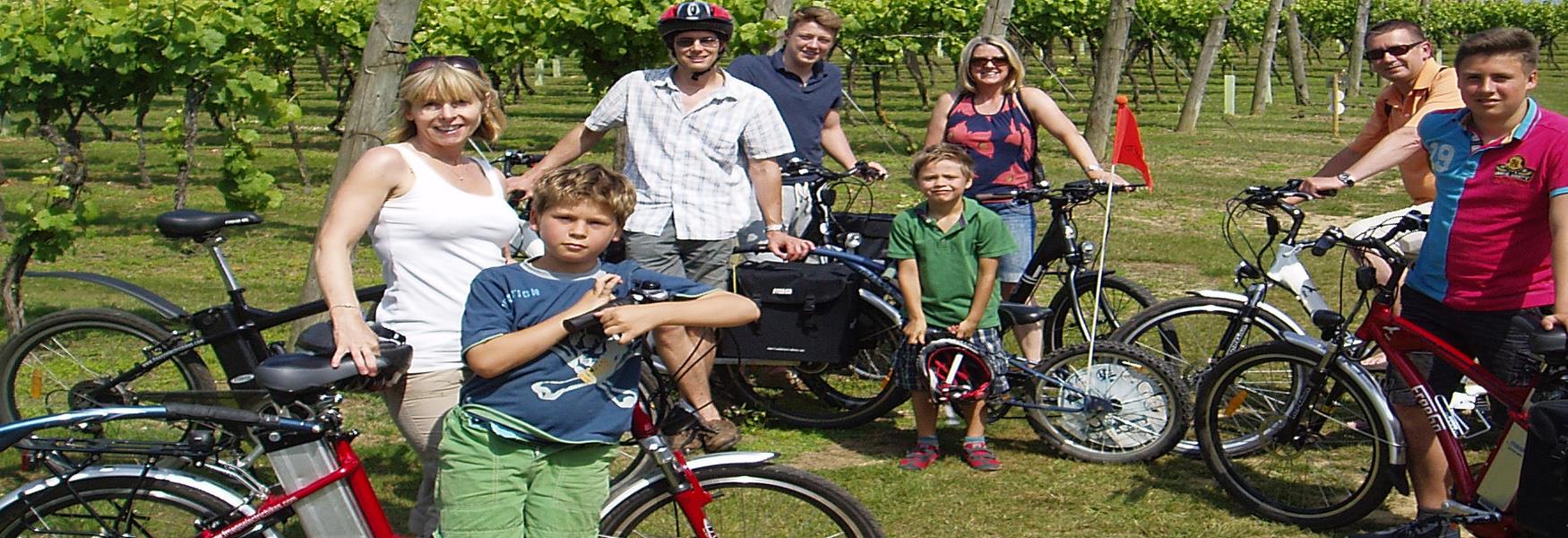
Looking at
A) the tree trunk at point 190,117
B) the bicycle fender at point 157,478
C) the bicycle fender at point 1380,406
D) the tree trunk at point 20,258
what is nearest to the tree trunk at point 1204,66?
the tree trunk at point 190,117

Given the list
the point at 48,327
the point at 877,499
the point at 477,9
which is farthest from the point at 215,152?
the point at 877,499

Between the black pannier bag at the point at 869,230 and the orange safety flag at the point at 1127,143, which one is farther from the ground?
the orange safety flag at the point at 1127,143

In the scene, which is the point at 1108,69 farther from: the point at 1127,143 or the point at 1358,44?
the point at 1358,44

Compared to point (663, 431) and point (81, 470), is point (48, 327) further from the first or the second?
point (663, 431)

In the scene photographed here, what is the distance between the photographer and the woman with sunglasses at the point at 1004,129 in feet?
19.8

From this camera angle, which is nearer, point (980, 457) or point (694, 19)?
point (694, 19)

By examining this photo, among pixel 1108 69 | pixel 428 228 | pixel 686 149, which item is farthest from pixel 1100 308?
pixel 1108 69

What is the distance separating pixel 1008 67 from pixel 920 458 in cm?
160

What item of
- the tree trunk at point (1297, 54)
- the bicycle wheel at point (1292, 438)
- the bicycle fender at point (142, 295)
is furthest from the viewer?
the tree trunk at point (1297, 54)

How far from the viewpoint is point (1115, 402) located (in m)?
5.50

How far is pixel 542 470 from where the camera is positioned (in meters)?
3.37

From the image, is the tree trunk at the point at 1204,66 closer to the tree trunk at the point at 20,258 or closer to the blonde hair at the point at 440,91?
the tree trunk at the point at 20,258

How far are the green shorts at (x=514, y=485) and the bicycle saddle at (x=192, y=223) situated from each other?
5.72 ft

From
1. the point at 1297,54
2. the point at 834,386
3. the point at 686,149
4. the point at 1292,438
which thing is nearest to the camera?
the point at 1292,438
